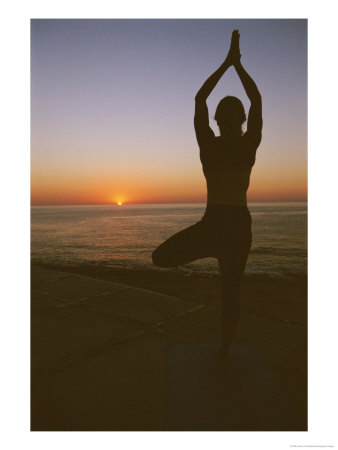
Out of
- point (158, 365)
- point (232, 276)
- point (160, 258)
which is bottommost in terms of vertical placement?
point (158, 365)

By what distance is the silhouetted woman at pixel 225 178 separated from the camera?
195 cm

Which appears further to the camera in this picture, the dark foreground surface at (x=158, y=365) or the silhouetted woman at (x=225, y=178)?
the silhouetted woman at (x=225, y=178)

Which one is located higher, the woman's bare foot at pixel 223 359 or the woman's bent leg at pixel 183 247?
the woman's bent leg at pixel 183 247

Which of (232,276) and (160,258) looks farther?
(232,276)

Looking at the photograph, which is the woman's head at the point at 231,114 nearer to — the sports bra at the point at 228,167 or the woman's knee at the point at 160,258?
the sports bra at the point at 228,167

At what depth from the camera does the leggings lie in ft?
6.40

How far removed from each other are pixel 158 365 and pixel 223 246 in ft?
3.13

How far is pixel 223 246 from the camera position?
2.04m

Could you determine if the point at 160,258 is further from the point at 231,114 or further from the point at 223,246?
the point at 231,114

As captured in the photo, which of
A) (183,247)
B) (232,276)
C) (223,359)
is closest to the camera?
(183,247)

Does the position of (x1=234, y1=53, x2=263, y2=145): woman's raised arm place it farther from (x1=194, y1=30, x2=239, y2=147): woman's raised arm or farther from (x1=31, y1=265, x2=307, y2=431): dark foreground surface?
(x1=31, y1=265, x2=307, y2=431): dark foreground surface

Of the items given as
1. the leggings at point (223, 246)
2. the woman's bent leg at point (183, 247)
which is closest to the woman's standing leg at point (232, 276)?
the leggings at point (223, 246)

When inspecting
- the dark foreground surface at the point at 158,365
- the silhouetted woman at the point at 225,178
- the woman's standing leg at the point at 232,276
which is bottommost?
the dark foreground surface at the point at 158,365

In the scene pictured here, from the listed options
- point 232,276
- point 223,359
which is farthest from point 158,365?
point 232,276
